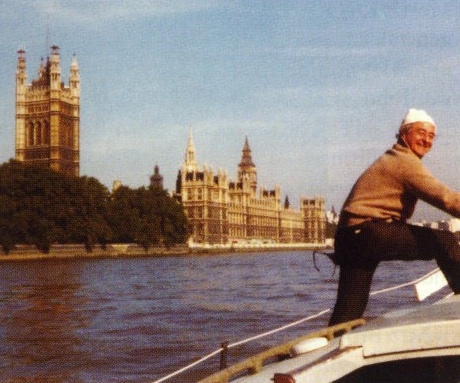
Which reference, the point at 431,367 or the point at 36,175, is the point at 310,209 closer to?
the point at 36,175

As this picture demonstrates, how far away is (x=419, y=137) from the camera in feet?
9.70

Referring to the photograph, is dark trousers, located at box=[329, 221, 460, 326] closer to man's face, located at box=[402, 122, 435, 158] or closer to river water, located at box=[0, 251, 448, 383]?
man's face, located at box=[402, 122, 435, 158]

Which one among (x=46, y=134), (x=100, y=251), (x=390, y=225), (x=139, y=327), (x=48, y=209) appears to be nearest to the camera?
(x=390, y=225)

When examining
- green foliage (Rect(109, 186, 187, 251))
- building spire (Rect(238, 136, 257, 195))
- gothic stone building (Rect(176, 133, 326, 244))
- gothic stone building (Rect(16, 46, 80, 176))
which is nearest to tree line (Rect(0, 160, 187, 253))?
green foliage (Rect(109, 186, 187, 251))

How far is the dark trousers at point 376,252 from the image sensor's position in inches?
114

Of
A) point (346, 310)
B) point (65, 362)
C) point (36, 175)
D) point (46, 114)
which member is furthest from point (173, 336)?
point (46, 114)

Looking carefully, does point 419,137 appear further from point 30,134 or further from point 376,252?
point 30,134

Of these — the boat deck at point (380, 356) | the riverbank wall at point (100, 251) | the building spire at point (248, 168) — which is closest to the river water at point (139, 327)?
the boat deck at point (380, 356)

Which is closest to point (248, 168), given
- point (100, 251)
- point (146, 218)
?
point (146, 218)

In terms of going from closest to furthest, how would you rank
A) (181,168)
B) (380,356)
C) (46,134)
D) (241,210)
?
(380,356) < (46,134) < (181,168) < (241,210)

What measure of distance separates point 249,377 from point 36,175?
51308mm

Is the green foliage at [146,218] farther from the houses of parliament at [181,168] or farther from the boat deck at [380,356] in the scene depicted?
the boat deck at [380,356]

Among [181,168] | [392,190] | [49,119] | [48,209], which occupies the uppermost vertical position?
[49,119]

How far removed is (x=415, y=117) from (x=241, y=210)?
118 meters
